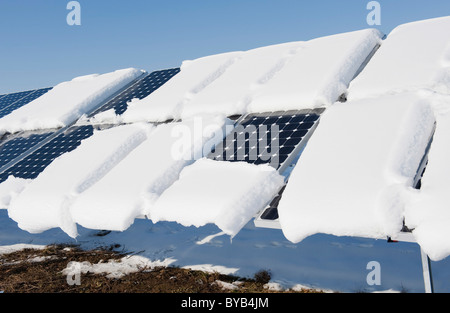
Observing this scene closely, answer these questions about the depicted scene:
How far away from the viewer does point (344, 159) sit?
5633 mm

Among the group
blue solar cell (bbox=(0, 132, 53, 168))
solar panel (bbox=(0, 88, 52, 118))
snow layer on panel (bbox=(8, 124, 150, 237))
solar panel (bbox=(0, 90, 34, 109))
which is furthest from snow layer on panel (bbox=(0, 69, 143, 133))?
snow layer on panel (bbox=(8, 124, 150, 237))

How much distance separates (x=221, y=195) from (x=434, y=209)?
106 inches

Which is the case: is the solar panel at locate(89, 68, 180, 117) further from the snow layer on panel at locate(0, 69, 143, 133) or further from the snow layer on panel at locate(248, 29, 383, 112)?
the snow layer on panel at locate(248, 29, 383, 112)

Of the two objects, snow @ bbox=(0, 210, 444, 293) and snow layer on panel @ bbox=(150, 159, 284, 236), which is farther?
snow @ bbox=(0, 210, 444, 293)

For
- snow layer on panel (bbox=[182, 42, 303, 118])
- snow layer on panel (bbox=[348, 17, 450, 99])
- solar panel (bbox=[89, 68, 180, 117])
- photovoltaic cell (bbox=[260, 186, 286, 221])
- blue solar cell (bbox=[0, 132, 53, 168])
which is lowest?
blue solar cell (bbox=[0, 132, 53, 168])

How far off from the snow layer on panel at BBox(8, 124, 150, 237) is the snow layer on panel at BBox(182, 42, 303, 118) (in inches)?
58.2

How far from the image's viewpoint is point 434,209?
4570 mm

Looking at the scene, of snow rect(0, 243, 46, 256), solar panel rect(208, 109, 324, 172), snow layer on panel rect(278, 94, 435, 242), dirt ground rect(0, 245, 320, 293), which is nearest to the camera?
snow layer on panel rect(278, 94, 435, 242)

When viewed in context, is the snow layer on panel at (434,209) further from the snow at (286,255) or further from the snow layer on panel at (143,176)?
the snow layer on panel at (143,176)

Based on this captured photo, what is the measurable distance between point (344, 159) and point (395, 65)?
11.0 feet

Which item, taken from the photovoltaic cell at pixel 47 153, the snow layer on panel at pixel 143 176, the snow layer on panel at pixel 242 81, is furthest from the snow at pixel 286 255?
the snow layer on panel at pixel 242 81

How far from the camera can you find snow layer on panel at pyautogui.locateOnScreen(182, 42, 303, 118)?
902 cm

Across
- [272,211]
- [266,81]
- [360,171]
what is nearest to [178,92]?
[266,81]

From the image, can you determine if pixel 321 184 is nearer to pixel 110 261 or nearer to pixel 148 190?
pixel 148 190
